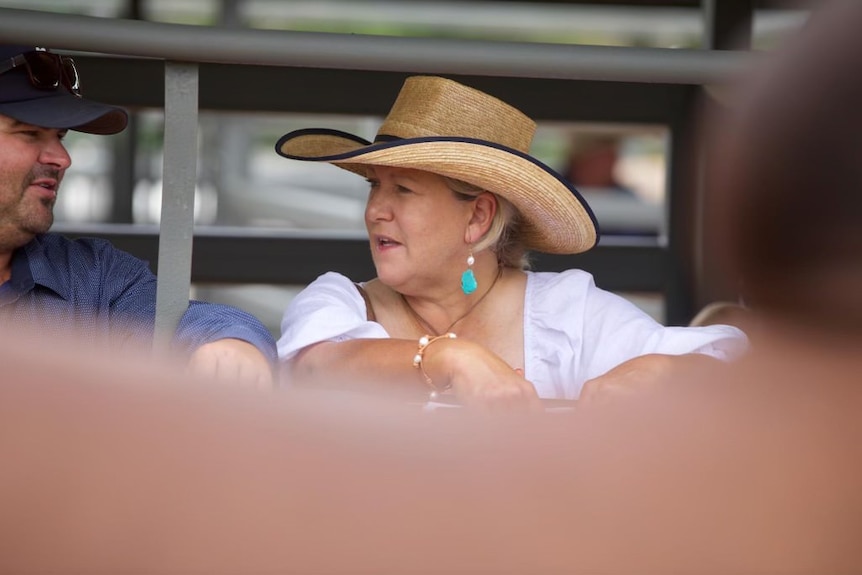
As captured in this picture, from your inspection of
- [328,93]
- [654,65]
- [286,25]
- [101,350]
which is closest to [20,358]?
[101,350]

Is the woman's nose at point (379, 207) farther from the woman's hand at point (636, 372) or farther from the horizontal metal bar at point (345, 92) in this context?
the horizontal metal bar at point (345, 92)

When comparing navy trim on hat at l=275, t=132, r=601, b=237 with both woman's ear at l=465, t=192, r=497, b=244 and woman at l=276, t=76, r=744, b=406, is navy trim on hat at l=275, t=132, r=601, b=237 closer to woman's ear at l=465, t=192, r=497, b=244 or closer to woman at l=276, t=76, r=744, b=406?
woman at l=276, t=76, r=744, b=406

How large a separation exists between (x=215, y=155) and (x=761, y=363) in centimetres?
883

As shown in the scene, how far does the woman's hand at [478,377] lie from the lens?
1244 mm

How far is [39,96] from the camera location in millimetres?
1945

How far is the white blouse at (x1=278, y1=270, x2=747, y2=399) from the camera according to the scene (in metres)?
1.91

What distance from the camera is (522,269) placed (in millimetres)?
2400

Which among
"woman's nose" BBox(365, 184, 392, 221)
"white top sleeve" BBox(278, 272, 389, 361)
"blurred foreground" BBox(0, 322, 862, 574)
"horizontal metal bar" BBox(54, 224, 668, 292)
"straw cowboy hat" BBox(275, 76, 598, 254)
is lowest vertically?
"horizontal metal bar" BBox(54, 224, 668, 292)

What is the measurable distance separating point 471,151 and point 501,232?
44cm

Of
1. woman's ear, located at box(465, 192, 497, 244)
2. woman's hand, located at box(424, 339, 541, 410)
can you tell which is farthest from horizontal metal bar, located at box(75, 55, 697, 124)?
woman's hand, located at box(424, 339, 541, 410)

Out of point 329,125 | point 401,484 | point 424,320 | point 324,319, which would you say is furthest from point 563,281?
point 329,125

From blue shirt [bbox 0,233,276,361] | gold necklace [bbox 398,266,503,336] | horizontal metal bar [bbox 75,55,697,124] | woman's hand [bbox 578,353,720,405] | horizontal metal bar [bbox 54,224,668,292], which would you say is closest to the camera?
woman's hand [bbox 578,353,720,405]

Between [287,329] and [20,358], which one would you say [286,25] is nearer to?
[287,329]

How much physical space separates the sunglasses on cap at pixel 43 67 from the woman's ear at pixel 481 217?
825mm
